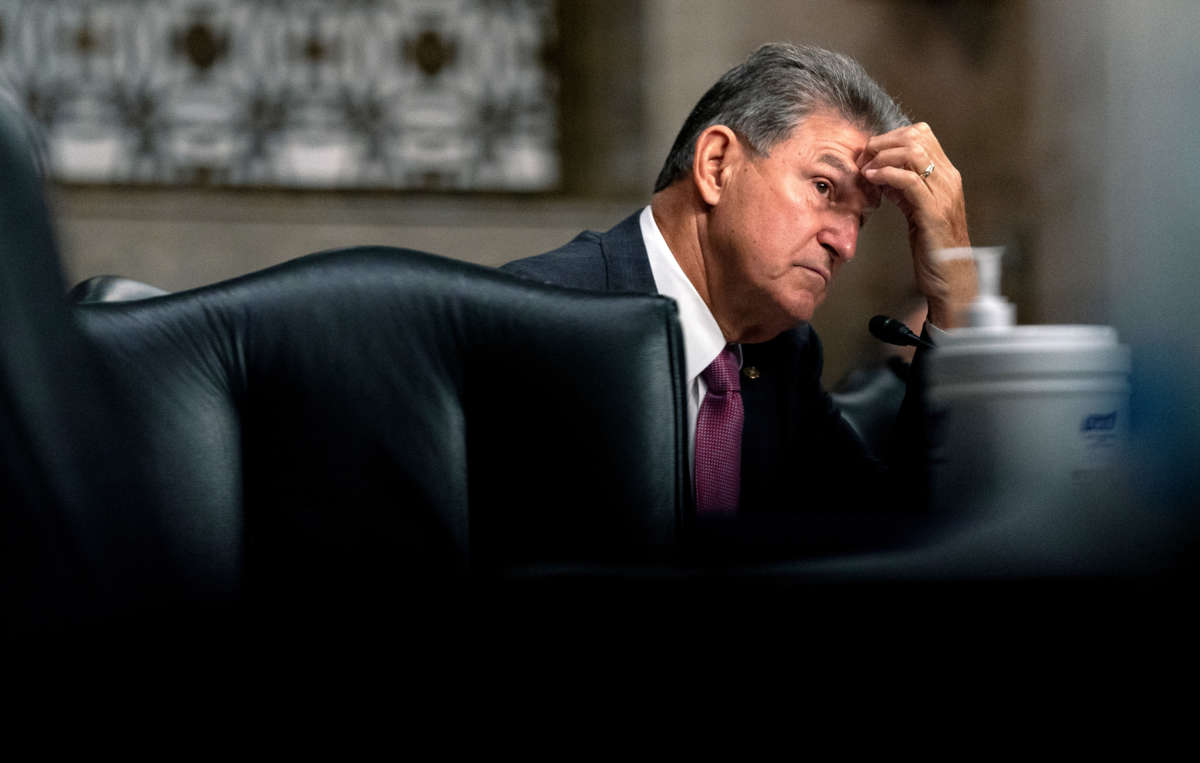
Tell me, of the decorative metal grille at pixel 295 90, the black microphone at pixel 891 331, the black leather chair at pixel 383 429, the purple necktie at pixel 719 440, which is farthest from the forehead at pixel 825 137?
the decorative metal grille at pixel 295 90

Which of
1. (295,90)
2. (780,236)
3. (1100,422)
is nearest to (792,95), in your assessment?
(780,236)

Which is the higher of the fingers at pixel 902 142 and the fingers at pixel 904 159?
the fingers at pixel 902 142

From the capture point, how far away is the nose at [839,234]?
1685mm

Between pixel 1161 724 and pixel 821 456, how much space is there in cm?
107

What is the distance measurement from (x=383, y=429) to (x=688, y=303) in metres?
0.83

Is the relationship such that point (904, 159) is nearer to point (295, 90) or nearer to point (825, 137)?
point (825, 137)

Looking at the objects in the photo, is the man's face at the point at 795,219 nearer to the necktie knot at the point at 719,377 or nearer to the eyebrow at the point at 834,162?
the eyebrow at the point at 834,162

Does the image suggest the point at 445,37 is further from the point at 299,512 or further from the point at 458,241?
the point at 299,512

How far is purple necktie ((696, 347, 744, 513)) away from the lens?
147 cm

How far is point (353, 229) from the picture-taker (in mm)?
5309

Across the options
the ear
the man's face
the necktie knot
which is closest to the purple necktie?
the necktie knot

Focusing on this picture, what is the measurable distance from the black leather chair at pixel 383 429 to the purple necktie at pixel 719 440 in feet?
1.55

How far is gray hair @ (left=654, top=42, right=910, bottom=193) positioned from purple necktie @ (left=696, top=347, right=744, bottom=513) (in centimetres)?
32

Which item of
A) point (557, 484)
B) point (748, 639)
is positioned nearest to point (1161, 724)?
point (748, 639)
